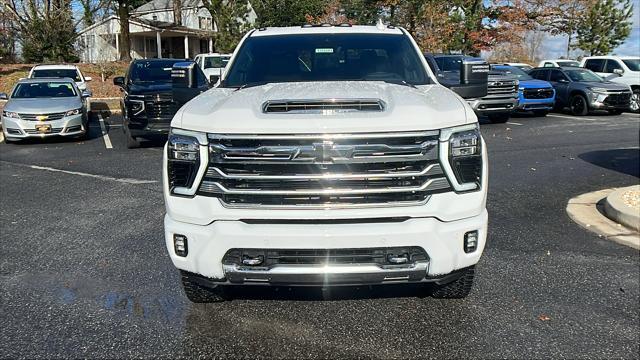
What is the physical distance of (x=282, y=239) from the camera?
325cm

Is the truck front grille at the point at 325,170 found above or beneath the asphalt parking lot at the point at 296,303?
above

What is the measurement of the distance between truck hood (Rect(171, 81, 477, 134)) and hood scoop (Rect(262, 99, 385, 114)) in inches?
2.4

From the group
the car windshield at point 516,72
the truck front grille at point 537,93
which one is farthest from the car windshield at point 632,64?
the truck front grille at point 537,93

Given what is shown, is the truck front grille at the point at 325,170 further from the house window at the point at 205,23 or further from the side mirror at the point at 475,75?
the house window at the point at 205,23

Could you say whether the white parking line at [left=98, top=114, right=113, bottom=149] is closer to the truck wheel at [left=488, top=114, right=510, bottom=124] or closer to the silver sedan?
the silver sedan

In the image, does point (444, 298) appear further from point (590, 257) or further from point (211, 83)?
point (211, 83)

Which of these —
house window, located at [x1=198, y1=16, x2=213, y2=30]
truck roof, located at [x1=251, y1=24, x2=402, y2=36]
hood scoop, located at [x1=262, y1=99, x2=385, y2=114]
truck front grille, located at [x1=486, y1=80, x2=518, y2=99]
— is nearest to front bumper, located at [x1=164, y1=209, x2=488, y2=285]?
hood scoop, located at [x1=262, y1=99, x2=385, y2=114]

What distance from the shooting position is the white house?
4369 cm

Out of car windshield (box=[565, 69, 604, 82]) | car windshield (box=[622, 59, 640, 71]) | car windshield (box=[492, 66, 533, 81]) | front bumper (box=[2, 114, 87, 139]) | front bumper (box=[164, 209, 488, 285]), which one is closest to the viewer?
front bumper (box=[164, 209, 488, 285])

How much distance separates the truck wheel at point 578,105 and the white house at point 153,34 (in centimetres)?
2911

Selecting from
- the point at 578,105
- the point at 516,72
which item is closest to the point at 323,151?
the point at 516,72

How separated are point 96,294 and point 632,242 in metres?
4.99

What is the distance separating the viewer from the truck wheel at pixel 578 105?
18141mm

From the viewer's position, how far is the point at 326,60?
16.0ft
